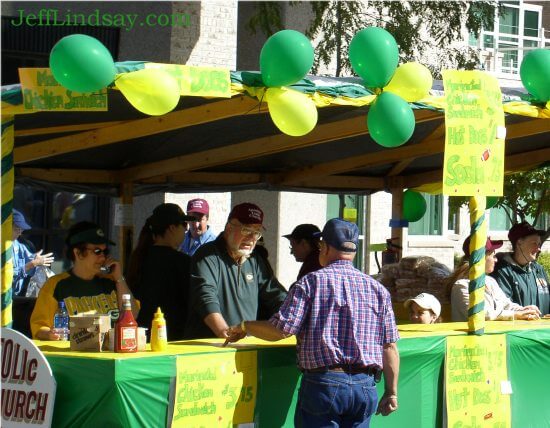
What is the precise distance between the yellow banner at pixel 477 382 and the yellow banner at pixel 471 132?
3.44 feet

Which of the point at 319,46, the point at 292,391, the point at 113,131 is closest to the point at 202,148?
the point at 113,131

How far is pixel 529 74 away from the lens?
7.53m

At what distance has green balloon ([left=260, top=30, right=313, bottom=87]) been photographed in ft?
19.7

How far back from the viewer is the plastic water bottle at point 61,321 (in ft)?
21.0

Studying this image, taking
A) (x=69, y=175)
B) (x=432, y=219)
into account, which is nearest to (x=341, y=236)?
(x=69, y=175)

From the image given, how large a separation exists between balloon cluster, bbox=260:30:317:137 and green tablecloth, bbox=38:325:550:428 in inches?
52.5

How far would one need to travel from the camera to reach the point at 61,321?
6.43 m

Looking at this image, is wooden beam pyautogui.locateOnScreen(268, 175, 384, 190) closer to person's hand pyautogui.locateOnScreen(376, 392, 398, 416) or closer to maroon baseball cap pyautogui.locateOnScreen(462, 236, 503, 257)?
maroon baseball cap pyautogui.locateOnScreen(462, 236, 503, 257)

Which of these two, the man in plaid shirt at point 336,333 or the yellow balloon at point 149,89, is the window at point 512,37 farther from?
the yellow balloon at point 149,89

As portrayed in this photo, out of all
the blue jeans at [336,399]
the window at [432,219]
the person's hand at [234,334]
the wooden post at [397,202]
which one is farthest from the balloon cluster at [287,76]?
the window at [432,219]

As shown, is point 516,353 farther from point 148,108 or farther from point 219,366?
point 148,108

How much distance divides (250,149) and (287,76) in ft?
10.6

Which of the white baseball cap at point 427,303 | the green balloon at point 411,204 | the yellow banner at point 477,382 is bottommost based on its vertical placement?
the yellow banner at point 477,382

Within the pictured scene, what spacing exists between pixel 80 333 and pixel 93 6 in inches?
370
